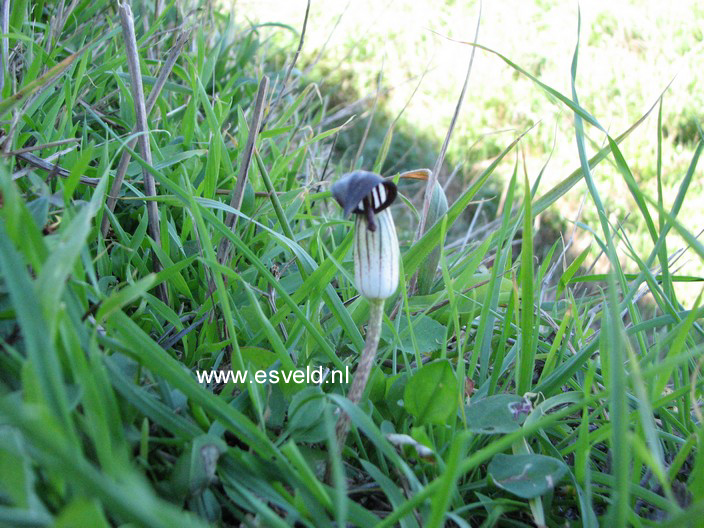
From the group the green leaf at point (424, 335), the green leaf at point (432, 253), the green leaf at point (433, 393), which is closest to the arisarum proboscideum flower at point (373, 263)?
the green leaf at point (433, 393)

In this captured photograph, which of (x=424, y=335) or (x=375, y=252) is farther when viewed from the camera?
(x=424, y=335)

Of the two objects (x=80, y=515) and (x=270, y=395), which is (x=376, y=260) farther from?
(x=80, y=515)

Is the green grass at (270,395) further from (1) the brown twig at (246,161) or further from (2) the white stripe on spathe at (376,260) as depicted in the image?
(2) the white stripe on spathe at (376,260)

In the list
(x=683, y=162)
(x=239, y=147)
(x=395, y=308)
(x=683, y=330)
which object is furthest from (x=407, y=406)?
(x=683, y=162)

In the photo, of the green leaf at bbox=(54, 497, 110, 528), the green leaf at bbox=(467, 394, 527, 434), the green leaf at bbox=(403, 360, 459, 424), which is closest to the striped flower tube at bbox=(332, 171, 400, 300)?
the green leaf at bbox=(403, 360, 459, 424)

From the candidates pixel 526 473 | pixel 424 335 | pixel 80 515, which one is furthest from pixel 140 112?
pixel 526 473

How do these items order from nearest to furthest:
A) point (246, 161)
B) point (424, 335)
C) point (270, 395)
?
point (270, 395) < point (246, 161) < point (424, 335)

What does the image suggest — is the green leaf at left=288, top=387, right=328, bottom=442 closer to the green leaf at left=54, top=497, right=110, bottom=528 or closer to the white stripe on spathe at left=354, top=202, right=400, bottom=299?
the white stripe on spathe at left=354, top=202, right=400, bottom=299
